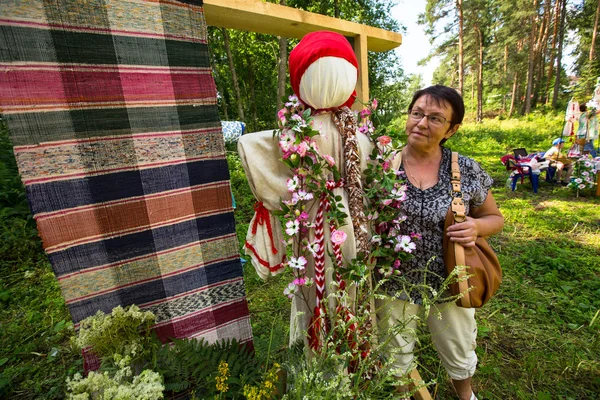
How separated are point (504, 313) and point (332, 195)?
8.17 ft

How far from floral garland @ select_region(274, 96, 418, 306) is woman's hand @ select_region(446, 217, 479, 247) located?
0.18 meters

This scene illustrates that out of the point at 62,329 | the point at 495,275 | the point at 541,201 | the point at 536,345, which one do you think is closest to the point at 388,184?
the point at 495,275

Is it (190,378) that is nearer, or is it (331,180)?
(190,378)

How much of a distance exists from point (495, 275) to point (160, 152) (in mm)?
1681

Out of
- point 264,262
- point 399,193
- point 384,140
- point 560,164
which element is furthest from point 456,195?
point 560,164

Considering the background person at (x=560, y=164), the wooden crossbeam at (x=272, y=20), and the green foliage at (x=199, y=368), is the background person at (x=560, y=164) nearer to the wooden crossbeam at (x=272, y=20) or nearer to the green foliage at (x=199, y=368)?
the wooden crossbeam at (x=272, y=20)

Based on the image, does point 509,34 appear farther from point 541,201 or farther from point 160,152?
point 160,152

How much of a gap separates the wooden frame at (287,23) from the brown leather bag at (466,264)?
26.3 inches

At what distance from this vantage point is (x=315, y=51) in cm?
122

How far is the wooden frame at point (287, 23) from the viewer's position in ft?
4.30

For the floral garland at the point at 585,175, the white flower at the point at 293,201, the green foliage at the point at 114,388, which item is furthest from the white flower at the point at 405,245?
the floral garland at the point at 585,175

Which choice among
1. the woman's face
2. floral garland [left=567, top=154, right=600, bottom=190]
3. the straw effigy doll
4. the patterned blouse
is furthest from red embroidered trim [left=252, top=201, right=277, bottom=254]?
floral garland [left=567, top=154, right=600, bottom=190]

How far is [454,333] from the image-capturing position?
1548 mm

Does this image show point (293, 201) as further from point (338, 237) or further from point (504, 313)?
point (504, 313)
